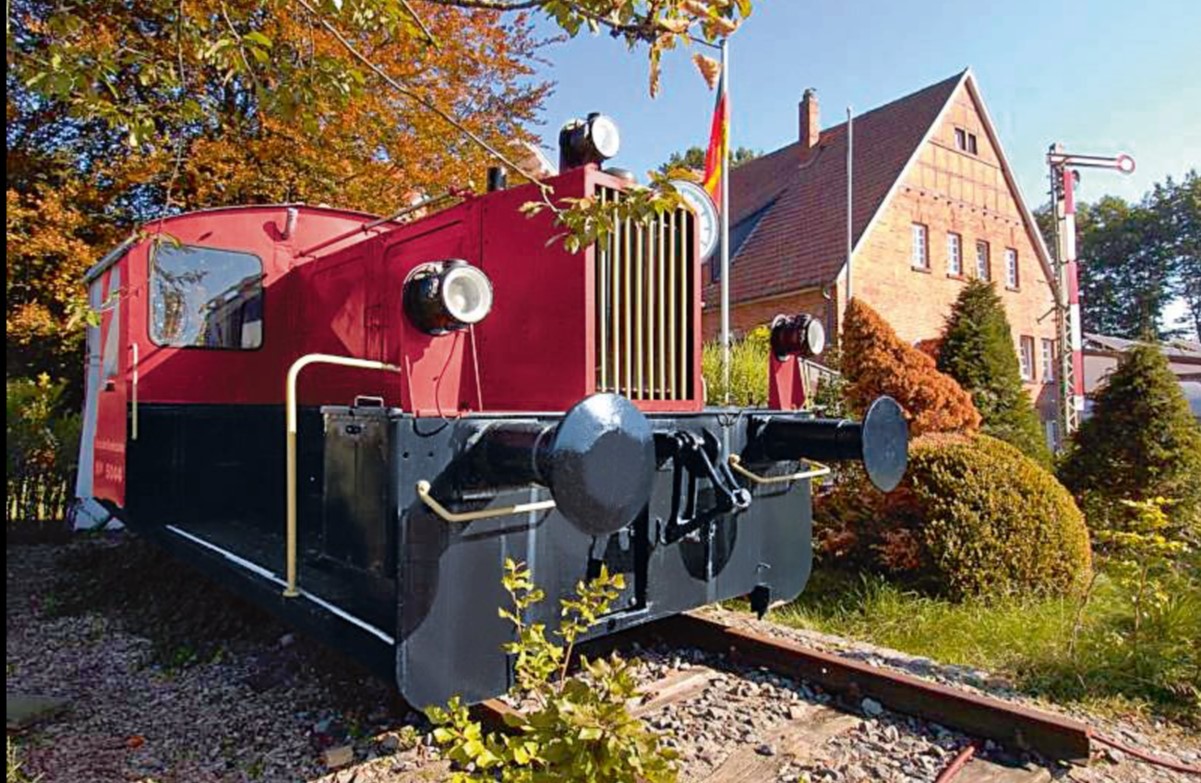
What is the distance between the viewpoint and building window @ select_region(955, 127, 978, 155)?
20406mm

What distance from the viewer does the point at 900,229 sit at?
1852 cm

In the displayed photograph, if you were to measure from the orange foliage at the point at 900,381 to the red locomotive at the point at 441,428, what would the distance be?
10.3 ft

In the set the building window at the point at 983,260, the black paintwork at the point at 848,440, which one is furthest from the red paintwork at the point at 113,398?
the building window at the point at 983,260

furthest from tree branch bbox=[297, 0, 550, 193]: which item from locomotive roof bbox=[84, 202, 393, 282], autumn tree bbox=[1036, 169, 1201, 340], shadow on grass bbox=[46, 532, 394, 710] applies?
autumn tree bbox=[1036, 169, 1201, 340]

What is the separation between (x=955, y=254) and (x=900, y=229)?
9.75 ft

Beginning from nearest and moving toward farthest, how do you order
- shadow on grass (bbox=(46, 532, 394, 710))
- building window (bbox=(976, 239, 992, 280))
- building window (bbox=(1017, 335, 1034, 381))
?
1. shadow on grass (bbox=(46, 532, 394, 710))
2. building window (bbox=(976, 239, 992, 280))
3. building window (bbox=(1017, 335, 1034, 381))

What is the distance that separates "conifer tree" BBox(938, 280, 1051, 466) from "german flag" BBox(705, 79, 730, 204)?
488 cm

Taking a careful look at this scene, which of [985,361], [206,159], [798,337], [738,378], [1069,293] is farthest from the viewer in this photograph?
[1069,293]

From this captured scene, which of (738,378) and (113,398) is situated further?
(738,378)

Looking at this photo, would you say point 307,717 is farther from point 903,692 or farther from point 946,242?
point 946,242

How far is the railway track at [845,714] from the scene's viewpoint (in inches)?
107

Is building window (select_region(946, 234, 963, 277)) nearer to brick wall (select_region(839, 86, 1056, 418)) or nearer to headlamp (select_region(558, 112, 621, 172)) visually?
brick wall (select_region(839, 86, 1056, 418))

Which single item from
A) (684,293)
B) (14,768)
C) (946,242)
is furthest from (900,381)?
(946,242)

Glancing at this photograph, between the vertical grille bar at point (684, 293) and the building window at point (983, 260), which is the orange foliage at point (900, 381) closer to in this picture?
the vertical grille bar at point (684, 293)
